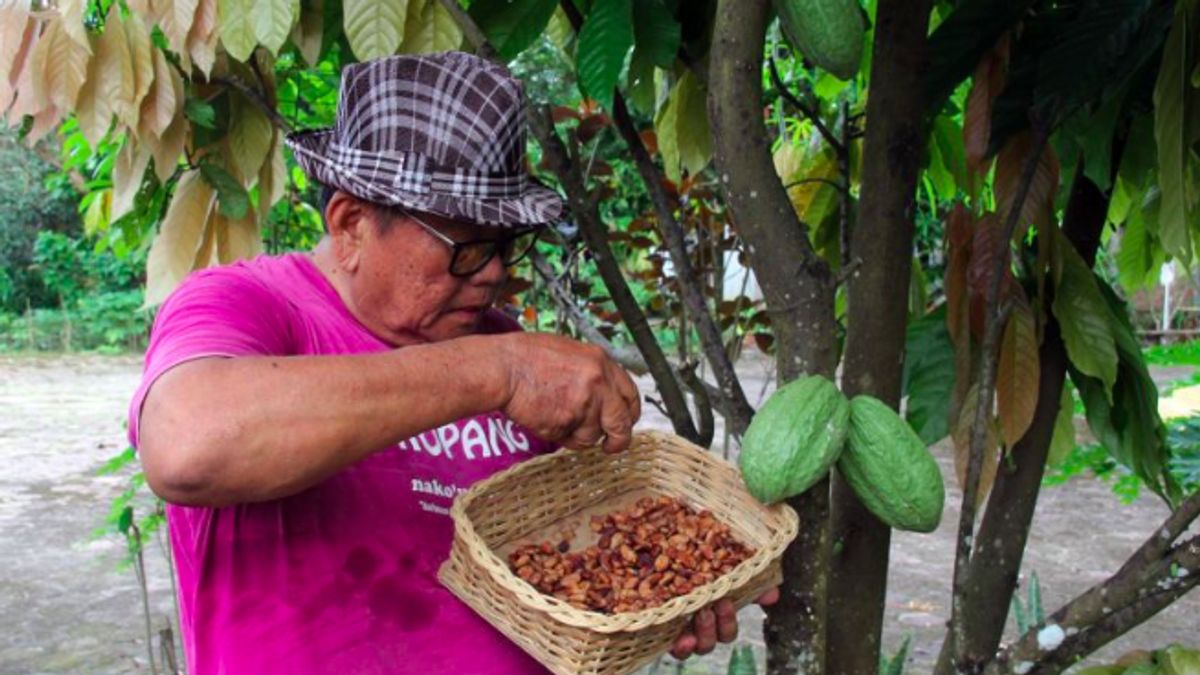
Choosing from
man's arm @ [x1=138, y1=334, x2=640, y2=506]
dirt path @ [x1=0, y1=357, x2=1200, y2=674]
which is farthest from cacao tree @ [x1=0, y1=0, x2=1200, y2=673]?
dirt path @ [x1=0, y1=357, x2=1200, y2=674]

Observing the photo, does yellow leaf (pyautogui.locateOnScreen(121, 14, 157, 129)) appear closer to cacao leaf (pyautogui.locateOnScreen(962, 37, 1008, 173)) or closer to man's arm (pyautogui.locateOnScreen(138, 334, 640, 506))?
man's arm (pyautogui.locateOnScreen(138, 334, 640, 506))

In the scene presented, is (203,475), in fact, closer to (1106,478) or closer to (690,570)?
(690,570)

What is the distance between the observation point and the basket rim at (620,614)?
1.13 meters

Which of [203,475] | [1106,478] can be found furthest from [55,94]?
[1106,478]

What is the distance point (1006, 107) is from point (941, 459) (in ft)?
19.0

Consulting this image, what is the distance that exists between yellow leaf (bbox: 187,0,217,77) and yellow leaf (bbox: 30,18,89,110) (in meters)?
0.15

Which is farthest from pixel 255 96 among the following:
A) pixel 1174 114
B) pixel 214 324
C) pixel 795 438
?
pixel 1174 114

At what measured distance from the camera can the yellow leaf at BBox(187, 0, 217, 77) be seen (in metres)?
1.45

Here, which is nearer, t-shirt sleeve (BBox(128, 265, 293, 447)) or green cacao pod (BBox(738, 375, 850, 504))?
t-shirt sleeve (BBox(128, 265, 293, 447))

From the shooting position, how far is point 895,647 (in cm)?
388

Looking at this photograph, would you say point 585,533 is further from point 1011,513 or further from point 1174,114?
point 1174,114

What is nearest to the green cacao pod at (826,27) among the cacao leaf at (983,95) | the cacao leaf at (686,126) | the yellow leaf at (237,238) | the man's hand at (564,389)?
the cacao leaf at (983,95)

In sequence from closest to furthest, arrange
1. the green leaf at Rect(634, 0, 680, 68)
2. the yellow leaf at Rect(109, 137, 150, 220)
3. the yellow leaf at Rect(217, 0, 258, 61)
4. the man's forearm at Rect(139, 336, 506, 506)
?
the man's forearm at Rect(139, 336, 506, 506)
the yellow leaf at Rect(217, 0, 258, 61)
the green leaf at Rect(634, 0, 680, 68)
the yellow leaf at Rect(109, 137, 150, 220)

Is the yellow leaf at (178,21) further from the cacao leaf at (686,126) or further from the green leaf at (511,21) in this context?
the cacao leaf at (686,126)
